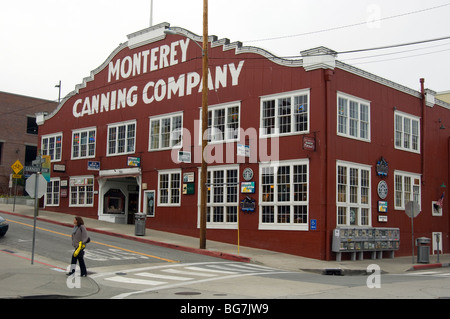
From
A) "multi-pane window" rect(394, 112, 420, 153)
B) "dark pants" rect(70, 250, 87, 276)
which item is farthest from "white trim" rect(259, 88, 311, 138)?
"dark pants" rect(70, 250, 87, 276)

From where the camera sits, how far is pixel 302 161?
2272cm

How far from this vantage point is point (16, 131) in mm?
58656

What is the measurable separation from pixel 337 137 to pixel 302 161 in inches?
75.3

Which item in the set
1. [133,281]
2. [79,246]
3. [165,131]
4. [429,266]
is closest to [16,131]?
[165,131]

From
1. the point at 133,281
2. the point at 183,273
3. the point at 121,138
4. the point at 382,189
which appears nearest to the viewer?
the point at 133,281

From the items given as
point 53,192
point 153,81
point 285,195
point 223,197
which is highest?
point 153,81

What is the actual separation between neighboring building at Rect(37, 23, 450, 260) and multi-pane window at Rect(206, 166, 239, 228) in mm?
67

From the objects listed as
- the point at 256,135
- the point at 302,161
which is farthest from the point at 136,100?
the point at 302,161

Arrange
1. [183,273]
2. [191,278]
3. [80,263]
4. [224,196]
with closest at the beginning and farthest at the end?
1. [80,263]
2. [191,278]
3. [183,273]
4. [224,196]

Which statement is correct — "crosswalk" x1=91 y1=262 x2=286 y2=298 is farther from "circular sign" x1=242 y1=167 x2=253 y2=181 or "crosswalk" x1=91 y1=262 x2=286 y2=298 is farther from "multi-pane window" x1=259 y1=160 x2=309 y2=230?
"circular sign" x1=242 y1=167 x2=253 y2=181

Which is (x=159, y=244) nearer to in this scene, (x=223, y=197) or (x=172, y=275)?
(x=223, y=197)

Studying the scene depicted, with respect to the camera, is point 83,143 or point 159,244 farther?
point 83,143

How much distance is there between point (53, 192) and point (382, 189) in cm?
2258

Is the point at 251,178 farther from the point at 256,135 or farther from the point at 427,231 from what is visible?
the point at 427,231
